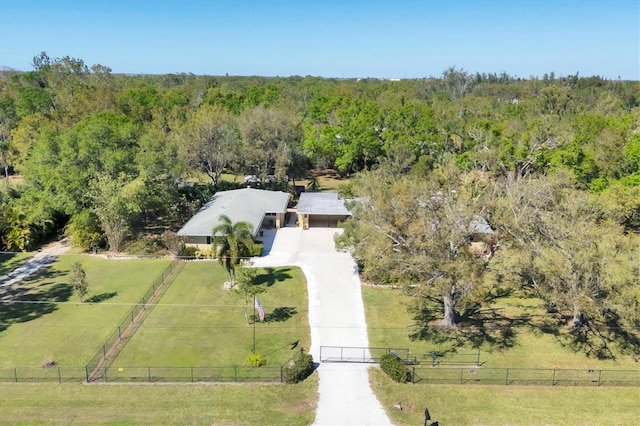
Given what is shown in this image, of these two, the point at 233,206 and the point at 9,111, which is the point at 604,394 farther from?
the point at 9,111

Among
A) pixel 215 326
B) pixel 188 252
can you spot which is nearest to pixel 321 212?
pixel 188 252

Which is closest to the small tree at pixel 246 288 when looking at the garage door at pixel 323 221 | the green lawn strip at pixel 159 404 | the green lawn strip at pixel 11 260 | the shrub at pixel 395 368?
the green lawn strip at pixel 159 404

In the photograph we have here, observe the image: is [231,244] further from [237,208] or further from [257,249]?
[237,208]

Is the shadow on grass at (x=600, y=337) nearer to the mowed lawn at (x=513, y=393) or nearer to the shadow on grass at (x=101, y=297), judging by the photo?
the mowed lawn at (x=513, y=393)

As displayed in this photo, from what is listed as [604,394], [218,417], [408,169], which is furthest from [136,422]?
[408,169]

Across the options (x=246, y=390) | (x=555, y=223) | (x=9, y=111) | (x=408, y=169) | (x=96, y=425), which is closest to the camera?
(x=96, y=425)
